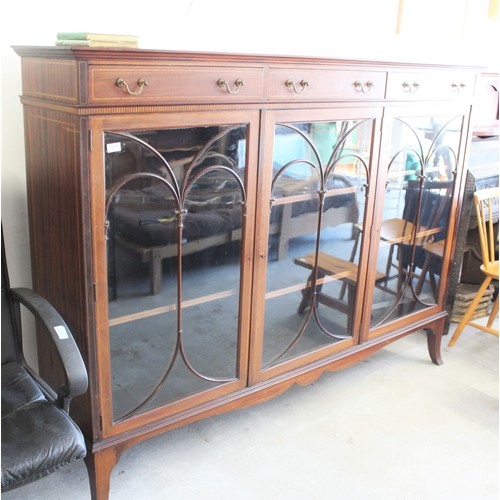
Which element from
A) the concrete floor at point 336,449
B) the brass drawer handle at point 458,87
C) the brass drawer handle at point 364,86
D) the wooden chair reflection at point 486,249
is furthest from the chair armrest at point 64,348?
the wooden chair reflection at point 486,249

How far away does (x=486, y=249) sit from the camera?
2.76 meters

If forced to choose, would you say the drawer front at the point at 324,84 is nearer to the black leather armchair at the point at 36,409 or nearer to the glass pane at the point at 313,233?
the glass pane at the point at 313,233

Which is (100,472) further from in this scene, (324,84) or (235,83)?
(324,84)

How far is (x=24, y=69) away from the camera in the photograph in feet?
5.36

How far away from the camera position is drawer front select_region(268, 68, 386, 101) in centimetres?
177

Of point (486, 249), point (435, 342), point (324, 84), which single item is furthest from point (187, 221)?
point (486, 249)

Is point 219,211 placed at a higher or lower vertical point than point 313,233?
higher

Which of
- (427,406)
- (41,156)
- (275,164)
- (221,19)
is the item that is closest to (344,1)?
(221,19)

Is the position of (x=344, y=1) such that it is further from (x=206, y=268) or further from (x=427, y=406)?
(x=427, y=406)

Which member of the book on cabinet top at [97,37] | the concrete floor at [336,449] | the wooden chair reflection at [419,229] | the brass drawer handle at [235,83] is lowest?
the concrete floor at [336,449]

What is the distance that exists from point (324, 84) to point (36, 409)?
126 centimetres

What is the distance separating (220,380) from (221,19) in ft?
4.26

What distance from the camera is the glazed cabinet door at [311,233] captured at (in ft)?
6.19

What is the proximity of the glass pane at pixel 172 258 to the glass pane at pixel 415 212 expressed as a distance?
0.74 metres
